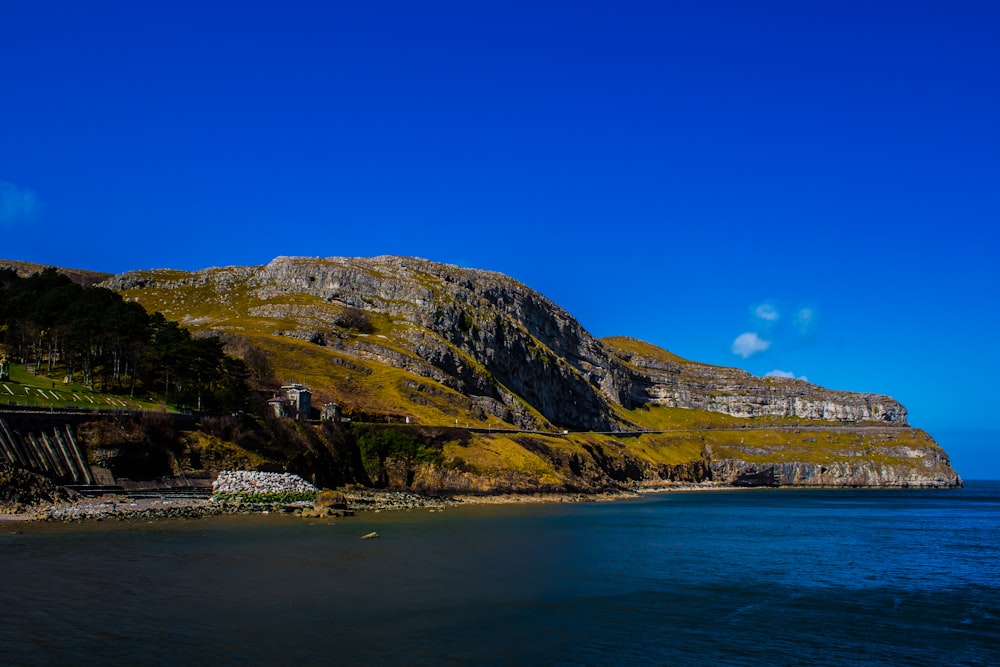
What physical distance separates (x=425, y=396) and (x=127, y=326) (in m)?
56.6

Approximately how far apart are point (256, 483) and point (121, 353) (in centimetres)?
3382

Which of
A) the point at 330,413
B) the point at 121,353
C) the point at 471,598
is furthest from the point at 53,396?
the point at 471,598

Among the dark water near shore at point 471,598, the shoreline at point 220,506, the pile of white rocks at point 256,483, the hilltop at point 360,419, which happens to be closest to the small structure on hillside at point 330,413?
the hilltop at point 360,419

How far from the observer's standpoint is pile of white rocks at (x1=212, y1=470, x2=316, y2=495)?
78438 mm

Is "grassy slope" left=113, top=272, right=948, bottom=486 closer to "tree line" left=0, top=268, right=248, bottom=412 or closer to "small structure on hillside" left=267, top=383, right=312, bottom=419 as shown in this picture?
"small structure on hillside" left=267, top=383, right=312, bottom=419

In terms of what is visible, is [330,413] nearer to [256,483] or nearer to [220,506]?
[256,483]

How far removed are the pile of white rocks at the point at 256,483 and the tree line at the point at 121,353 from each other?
15.4 meters

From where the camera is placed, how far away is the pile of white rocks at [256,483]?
257 ft

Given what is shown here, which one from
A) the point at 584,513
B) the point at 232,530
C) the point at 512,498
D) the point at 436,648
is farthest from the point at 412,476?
the point at 436,648

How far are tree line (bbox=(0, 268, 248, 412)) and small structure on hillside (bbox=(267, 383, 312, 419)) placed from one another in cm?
562

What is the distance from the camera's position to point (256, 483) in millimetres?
80375

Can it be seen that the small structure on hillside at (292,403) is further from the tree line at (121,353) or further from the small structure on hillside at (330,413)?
the tree line at (121,353)

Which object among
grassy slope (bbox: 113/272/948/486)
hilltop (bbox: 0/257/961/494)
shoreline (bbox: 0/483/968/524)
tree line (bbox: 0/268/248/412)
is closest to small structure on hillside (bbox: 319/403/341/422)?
hilltop (bbox: 0/257/961/494)

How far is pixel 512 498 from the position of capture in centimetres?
10775
